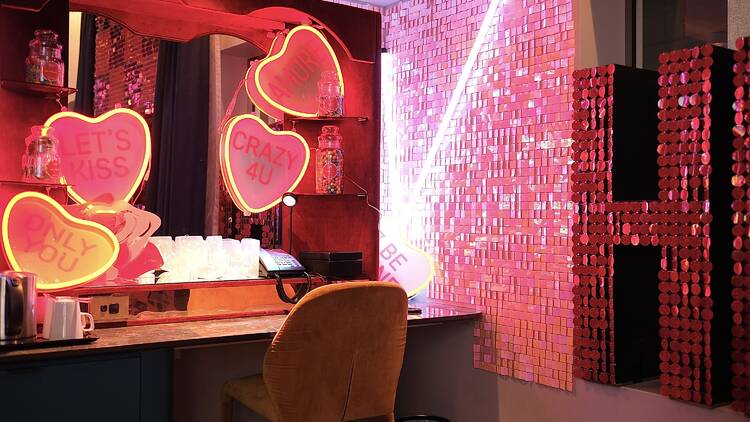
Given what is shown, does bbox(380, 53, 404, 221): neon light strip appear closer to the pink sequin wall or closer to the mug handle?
the pink sequin wall

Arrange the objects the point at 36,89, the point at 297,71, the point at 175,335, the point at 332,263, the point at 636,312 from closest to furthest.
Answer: the point at 175,335 < the point at 36,89 < the point at 636,312 < the point at 332,263 < the point at 297,71

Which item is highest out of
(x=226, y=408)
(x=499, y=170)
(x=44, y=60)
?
(x=44, y=60)

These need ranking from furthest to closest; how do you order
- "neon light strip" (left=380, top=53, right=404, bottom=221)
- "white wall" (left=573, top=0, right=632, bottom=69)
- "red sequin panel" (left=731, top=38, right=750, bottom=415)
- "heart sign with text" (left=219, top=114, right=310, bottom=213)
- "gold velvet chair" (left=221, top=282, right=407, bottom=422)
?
"neon light strip" (left=380, top=53, right=404, bottom=221) < "heart sign with text" (left=219, top=114, right=310, bottom=213) < "white wall" (left=573, top=0, right=632, bottom=69) < "gold velvet chair" (left=221, top=282, right=407, bottom=422) < "red sequin panel" (left=731, top=38, right=750, bottom=415)

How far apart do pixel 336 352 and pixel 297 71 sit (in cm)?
148

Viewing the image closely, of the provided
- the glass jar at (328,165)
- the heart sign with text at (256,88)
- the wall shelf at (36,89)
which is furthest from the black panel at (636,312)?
the wall shelf at (36,89)

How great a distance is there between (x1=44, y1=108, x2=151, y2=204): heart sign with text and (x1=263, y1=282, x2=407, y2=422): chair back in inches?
39.6

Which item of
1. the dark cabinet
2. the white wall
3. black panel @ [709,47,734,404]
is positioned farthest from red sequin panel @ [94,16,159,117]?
black panel @ [709,47,734,404]

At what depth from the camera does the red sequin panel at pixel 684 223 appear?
95.0 inches

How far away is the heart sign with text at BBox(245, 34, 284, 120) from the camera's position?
3371mm

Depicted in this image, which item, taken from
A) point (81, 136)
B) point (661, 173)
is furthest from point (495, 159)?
point (81, 136)

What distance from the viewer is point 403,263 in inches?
143

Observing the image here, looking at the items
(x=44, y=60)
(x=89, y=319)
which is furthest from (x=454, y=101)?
(x=89, y=319)

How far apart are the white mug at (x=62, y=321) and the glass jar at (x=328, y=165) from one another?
4.35 ft

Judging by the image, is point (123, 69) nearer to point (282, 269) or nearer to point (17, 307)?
point (282, 269)
